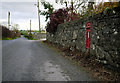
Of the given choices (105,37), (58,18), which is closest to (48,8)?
(58,18)

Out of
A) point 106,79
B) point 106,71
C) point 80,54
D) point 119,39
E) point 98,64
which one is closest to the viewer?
point 106,79

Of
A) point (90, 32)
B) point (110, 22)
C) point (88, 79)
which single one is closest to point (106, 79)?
point (88, 79)

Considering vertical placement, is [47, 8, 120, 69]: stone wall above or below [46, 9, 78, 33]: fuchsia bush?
below

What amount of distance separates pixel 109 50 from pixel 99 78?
122cm

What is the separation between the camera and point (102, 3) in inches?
290

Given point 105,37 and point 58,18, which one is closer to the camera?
point 105,37

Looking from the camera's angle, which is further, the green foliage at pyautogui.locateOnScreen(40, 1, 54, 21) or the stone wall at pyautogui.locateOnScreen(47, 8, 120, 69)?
the green foliage at pyautogui.locateOnScreen(40, 1, 54, 21)

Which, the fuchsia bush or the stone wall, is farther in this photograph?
the fuchsia bush

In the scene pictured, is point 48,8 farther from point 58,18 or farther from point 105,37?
point 105,37

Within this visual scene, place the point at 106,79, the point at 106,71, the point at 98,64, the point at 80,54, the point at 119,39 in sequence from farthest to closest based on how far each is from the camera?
the point at 80,54, the point at 98,64, the point at 106,71, the point at 119,39, the point at 106,79

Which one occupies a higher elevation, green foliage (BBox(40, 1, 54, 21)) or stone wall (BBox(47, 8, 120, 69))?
green foliage (BBox(40, 1, 54, 21))

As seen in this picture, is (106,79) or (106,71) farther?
(106,71)

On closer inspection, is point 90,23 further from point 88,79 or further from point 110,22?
point 88,79

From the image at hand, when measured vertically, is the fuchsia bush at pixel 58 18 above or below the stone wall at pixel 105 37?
above
